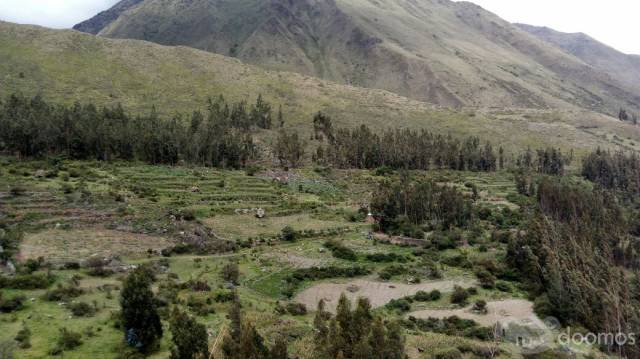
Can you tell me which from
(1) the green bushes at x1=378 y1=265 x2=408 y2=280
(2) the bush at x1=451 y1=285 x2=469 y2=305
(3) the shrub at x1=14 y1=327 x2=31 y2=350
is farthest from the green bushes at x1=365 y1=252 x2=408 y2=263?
(3) the shrub at x1=14 y1=327 x2=31 y2=350

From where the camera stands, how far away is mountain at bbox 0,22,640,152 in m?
154

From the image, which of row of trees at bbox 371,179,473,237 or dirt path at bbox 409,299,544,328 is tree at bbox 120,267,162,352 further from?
row of trees at bbox 371,179,473,237

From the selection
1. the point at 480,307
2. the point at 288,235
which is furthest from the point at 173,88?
the point at 480,307

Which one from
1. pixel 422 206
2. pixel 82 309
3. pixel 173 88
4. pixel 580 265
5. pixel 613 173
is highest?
pixel 173 88

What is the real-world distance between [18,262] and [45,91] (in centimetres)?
11224

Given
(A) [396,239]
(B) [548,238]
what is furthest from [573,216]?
(A) [396,239]

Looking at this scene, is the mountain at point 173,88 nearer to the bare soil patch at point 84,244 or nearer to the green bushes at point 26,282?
the bare soil patch at point 84,244

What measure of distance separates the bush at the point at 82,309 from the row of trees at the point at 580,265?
134 ft

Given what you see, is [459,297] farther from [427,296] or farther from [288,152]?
[288,152]

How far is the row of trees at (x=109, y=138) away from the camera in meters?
100

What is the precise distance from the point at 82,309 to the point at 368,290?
2926 cm

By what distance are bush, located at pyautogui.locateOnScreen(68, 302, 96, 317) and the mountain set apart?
117m

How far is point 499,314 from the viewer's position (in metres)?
51.5

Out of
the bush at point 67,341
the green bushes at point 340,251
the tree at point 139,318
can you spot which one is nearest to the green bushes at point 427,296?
the green bushes at point 340,251
